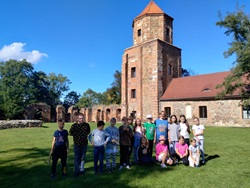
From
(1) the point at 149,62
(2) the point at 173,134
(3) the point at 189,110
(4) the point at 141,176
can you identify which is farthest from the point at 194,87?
(4) the point at 141,176

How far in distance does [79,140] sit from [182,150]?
3.22 meters

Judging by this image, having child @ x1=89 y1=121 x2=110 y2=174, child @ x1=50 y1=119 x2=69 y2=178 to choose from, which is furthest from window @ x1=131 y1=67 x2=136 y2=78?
child @ x1=50 y1=119 x2=69 y2=178

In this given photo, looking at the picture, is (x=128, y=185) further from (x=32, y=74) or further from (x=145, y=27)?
(x=32, y=74)

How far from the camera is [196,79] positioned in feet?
81.6

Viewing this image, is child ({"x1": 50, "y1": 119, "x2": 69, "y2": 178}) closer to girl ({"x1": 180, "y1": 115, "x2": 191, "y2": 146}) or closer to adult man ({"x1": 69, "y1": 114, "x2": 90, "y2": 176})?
adult man ({"x1": 69, "y1": 114, "x2": 90, "y2": 176})

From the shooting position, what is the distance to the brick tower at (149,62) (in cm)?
2498

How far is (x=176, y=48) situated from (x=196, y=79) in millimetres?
5442

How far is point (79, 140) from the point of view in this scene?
5.25 meters

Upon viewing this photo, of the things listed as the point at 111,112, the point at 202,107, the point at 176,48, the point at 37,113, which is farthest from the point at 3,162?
the point at 37,113

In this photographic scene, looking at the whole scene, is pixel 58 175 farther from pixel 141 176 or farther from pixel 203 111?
pixel 203 111

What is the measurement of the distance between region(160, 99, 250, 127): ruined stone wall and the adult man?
60.1ft

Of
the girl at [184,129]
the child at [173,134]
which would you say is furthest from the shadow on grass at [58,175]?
the girl at [184,129]

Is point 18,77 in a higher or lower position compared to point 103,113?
higher

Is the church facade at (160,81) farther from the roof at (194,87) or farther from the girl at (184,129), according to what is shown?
the girl at (184,129)
